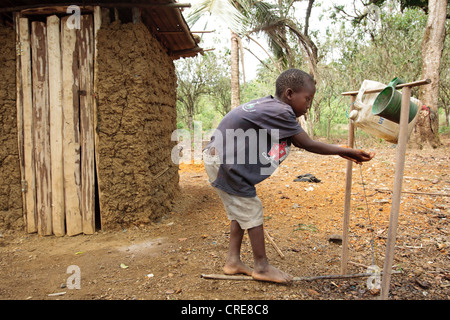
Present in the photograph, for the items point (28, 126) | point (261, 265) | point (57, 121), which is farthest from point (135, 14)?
point (261, 265)

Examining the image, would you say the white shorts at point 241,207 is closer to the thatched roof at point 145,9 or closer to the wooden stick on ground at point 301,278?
the wooden stick on ground at point 301,278

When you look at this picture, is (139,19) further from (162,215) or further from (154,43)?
(162,215)

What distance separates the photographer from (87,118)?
347 centimetres

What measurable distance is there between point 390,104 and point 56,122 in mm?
3370

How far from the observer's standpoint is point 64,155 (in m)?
3.48

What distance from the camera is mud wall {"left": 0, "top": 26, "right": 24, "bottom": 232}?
11.4 feet

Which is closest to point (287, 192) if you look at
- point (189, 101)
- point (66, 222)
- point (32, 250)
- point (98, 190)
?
point (98, 190)

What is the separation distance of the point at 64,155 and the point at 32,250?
107cm

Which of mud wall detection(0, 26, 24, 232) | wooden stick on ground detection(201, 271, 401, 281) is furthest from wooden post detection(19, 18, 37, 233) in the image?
wooden stick on ground detection(201, 271, 401, 281)

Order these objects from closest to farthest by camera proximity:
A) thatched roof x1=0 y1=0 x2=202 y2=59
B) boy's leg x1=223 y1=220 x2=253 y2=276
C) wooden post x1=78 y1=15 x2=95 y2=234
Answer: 1. boy's leg x1=223 y1=220 x2=253 y2=276
2. thatched roof x1=0 y1=0 x2=202 y2=59
3. wooden post x1=78 y1=15 x2=95 y2=234

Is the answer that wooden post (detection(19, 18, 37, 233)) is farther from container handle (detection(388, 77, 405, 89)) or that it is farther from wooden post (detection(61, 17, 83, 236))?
container handle (detection(388, 77, 405, 89))

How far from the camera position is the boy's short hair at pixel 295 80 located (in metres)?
2.20

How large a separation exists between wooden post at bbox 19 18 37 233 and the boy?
2.42 meters

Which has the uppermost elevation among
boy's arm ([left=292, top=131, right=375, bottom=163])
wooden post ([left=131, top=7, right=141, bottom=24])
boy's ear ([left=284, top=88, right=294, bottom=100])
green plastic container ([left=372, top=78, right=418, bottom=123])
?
wooden post ([left=131, top=7, right=141, bottom=24])
